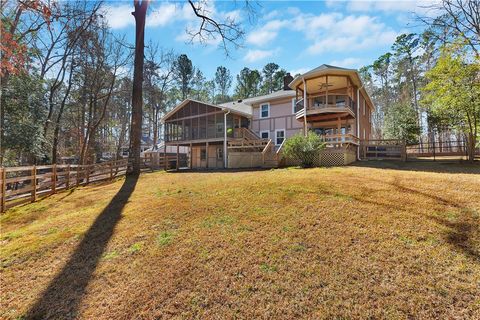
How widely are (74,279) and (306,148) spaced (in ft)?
36.9

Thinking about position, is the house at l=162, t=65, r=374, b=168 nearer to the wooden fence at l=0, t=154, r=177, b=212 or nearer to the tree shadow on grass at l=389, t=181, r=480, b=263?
the tree shadow on grass at l=389, t=181, r=480, b=263

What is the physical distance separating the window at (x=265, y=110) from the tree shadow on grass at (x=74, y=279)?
17466 millimetres

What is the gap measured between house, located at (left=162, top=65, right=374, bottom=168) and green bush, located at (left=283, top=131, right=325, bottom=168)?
4.30 feet

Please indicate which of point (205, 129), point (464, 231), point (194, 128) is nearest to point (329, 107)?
point (205, 129)

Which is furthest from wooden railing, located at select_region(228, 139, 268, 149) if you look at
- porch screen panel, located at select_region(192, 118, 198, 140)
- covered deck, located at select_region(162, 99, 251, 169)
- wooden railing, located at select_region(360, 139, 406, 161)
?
wooden railing, located at select_region(360, 139, 406, 161)

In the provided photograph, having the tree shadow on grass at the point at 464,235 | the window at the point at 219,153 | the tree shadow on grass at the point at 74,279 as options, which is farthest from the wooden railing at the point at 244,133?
the tree shadow on grass at the point at 464,235

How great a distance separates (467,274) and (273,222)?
9.46 ft

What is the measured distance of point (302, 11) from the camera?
9.91m

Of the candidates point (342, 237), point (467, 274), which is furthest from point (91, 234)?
point (467, 274)

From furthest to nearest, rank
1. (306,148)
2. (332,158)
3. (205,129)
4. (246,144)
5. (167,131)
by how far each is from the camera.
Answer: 1. (167,131)
2. (205,129)
3. (246,144)
4. (332,158)
5. (306,148)

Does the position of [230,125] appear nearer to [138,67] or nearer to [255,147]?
[255,147]

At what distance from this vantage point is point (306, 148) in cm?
1234

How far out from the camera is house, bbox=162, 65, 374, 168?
14.8 m

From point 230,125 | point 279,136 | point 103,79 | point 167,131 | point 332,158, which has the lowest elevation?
point 332,158
